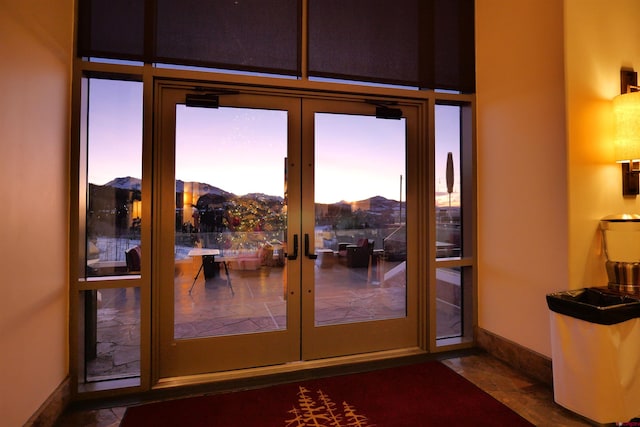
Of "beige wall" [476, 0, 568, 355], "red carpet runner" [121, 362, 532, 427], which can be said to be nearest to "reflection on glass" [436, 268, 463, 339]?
"beige wall" [476, 0, 568, 355]

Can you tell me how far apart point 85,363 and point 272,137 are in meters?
2.36

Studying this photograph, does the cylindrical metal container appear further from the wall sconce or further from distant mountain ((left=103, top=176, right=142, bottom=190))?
distant mountain ((left=103, top=176, right=142, bottom=190))

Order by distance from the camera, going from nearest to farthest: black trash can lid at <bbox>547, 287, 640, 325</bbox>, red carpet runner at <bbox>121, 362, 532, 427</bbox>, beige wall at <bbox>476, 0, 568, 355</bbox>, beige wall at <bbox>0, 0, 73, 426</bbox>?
1. beige wall at <bbox>0, 0, 73, 426</bbox>
2. black trash can lid at <bbox>547, 287, 640, 325</bbox>
3. red carpet runner at <bbox>121, 362, 532, 427</bbox>
4. beige wall at <bbox>476, 0, 568, 355</bbox>

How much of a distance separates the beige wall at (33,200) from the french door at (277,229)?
62cm

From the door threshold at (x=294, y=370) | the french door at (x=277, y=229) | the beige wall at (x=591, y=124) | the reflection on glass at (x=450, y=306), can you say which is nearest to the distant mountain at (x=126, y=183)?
the french door at (x=277, y=229)

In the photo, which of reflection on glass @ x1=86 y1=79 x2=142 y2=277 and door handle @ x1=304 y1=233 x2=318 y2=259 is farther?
door handle @ x1=304 y1=233 x2=318 y2=259

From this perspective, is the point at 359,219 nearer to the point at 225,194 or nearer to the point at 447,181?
the point at 447,181

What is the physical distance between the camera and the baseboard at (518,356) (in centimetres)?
275

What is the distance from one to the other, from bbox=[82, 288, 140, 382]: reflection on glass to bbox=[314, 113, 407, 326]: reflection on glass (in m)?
1.53

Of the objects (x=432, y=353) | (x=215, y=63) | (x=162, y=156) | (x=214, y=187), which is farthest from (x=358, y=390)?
(x=215, y=63)

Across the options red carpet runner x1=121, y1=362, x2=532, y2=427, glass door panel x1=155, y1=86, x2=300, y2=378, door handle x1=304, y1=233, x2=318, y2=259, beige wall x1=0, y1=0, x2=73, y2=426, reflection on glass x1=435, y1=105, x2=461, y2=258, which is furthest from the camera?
reflection on glass x1=435, y1=105, x2=461, y2=258

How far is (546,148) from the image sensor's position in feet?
9.07

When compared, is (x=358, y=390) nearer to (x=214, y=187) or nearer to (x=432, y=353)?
(x=432, y=353)

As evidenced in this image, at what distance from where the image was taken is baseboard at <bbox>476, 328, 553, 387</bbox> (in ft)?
9.01
